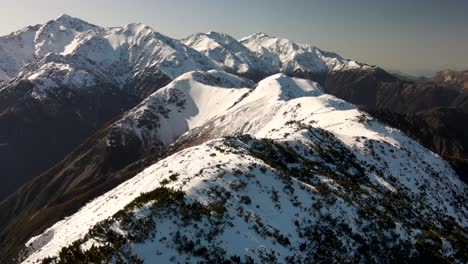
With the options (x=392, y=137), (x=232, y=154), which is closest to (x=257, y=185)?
(x=232, y=154)

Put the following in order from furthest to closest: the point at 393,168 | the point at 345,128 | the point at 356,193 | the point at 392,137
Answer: the point at 345,128, the point at 392,137, the point at 393,168, the point at 356,193

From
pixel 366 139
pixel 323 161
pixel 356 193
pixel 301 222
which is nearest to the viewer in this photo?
pixel 301 222

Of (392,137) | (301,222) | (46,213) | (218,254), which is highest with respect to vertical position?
(218,254)

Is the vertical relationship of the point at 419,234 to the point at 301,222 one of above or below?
below

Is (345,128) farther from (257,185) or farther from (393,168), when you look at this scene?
(257,185)

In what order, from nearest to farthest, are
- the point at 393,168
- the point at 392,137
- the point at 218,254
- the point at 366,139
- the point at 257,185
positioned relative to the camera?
the point at 218,254 → the point at 257,185 → the point at 393,168 → the point at 366,139 → the point at 392,137

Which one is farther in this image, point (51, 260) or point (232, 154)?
point (232, 154)

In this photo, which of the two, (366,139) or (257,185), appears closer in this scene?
(257,185)

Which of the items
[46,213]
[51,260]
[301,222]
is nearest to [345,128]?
[301,222]

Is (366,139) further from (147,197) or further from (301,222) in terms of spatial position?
(147,197)
